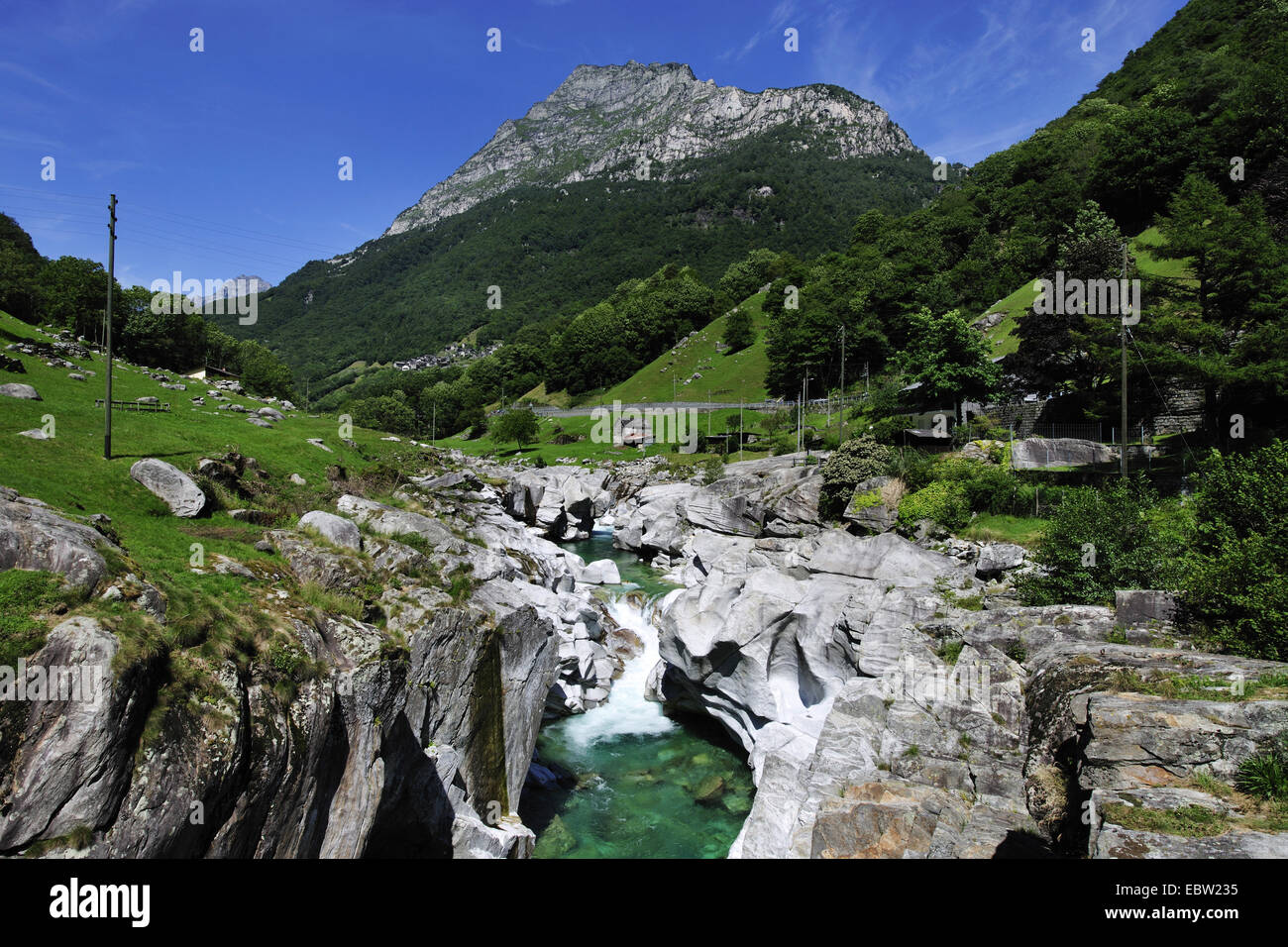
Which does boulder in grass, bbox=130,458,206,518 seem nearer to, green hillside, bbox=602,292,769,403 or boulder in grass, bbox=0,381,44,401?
boulder in grass, bbox=0,381,44,401

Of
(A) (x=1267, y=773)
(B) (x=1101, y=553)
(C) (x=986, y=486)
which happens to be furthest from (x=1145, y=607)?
(C) (x=986, y=486)

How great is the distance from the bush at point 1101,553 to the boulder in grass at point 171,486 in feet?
85.2

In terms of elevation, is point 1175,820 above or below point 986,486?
below

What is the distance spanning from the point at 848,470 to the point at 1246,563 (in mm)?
26642

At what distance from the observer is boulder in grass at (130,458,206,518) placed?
52.5 ft

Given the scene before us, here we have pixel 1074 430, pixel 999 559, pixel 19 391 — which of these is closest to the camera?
pixel 19 391

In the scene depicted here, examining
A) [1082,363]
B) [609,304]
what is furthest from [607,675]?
[609,304]

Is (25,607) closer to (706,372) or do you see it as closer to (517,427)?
(517,427)

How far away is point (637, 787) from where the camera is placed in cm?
2003

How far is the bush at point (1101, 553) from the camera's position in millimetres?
18672

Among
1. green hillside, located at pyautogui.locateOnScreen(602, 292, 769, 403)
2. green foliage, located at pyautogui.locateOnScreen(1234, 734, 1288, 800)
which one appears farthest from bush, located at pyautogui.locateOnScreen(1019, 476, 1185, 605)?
green hillside, located at pyautogui.locateOnScreen(602, 292, 769, 403)
